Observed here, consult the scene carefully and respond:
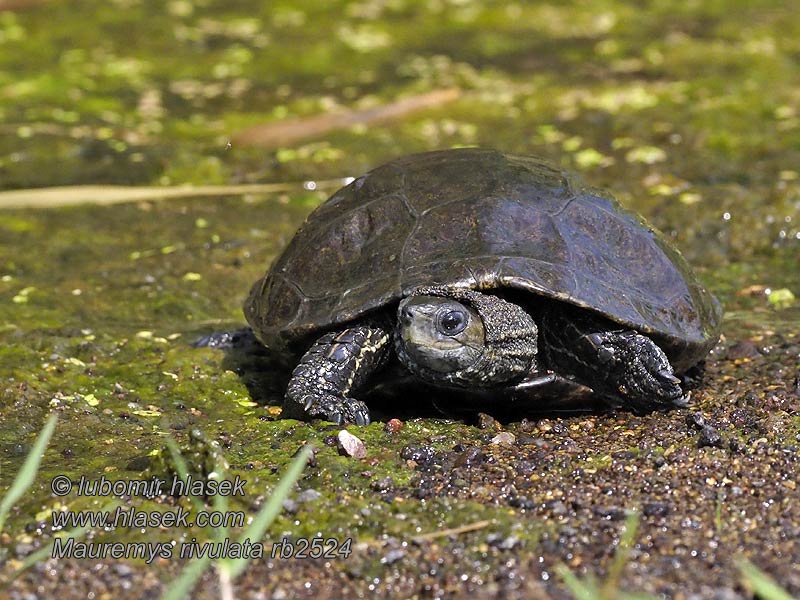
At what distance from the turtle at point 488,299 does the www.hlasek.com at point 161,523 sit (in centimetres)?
76

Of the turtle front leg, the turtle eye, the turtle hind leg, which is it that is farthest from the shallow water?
the turtle eye

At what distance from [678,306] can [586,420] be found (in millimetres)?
621

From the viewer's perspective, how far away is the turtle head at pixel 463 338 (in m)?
3.83

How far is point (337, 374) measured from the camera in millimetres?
4086

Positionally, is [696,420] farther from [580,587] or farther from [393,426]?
[580,587]

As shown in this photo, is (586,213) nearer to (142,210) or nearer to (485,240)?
(485,240)

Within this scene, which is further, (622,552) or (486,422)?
(486,422)

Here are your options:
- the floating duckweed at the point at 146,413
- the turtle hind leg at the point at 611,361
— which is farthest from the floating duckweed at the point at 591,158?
the floating duckweed at the point at 146,413

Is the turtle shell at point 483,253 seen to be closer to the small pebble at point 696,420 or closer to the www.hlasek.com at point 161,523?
the small pebble at point 696,420

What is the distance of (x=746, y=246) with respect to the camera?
6320 millimetres

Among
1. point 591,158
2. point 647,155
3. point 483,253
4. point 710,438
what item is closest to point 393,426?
point 483,253

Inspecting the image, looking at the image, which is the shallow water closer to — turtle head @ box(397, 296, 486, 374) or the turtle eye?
turtle head @ box(397, 296, 486, 374)

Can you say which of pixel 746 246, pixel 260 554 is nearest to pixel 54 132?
pixel 746 246

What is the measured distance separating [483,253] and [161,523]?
5.16ft
